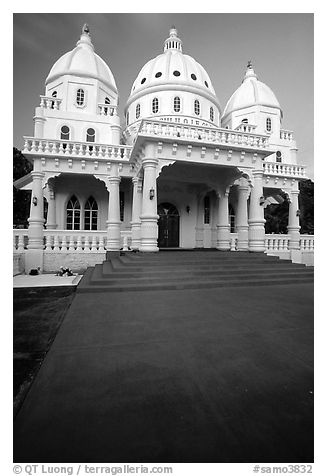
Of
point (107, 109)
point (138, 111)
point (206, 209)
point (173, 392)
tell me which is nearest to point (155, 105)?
point (138, 111)

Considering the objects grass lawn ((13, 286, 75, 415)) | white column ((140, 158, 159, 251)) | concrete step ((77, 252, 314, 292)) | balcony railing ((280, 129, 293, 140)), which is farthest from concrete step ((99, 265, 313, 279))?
balcony railing ((280, 129, 293, 140))

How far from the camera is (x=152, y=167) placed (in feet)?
31.2

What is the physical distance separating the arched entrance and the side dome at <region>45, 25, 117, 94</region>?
1004 cm

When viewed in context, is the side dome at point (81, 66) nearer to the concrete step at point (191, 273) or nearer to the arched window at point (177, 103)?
the arched window at point (177, 103)

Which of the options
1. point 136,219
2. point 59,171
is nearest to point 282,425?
point 136,219

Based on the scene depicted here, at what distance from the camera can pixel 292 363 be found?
2586 millimetres

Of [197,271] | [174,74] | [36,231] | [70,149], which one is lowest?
[197,271]

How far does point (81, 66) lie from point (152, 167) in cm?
1247

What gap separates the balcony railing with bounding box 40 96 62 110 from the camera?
1542cm

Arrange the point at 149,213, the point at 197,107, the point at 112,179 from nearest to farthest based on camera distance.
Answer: the point at 149,213 < the point at 112,179 < the point at 197,107

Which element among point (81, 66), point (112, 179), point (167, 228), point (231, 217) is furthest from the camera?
point (231, 217)

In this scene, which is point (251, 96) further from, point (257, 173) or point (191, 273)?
point (191, 273)

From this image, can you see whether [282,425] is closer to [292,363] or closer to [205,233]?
[292,363]

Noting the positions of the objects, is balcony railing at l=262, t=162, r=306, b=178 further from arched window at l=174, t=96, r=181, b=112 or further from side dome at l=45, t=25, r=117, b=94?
side dome at l=45, t=25, r=117, b=94
